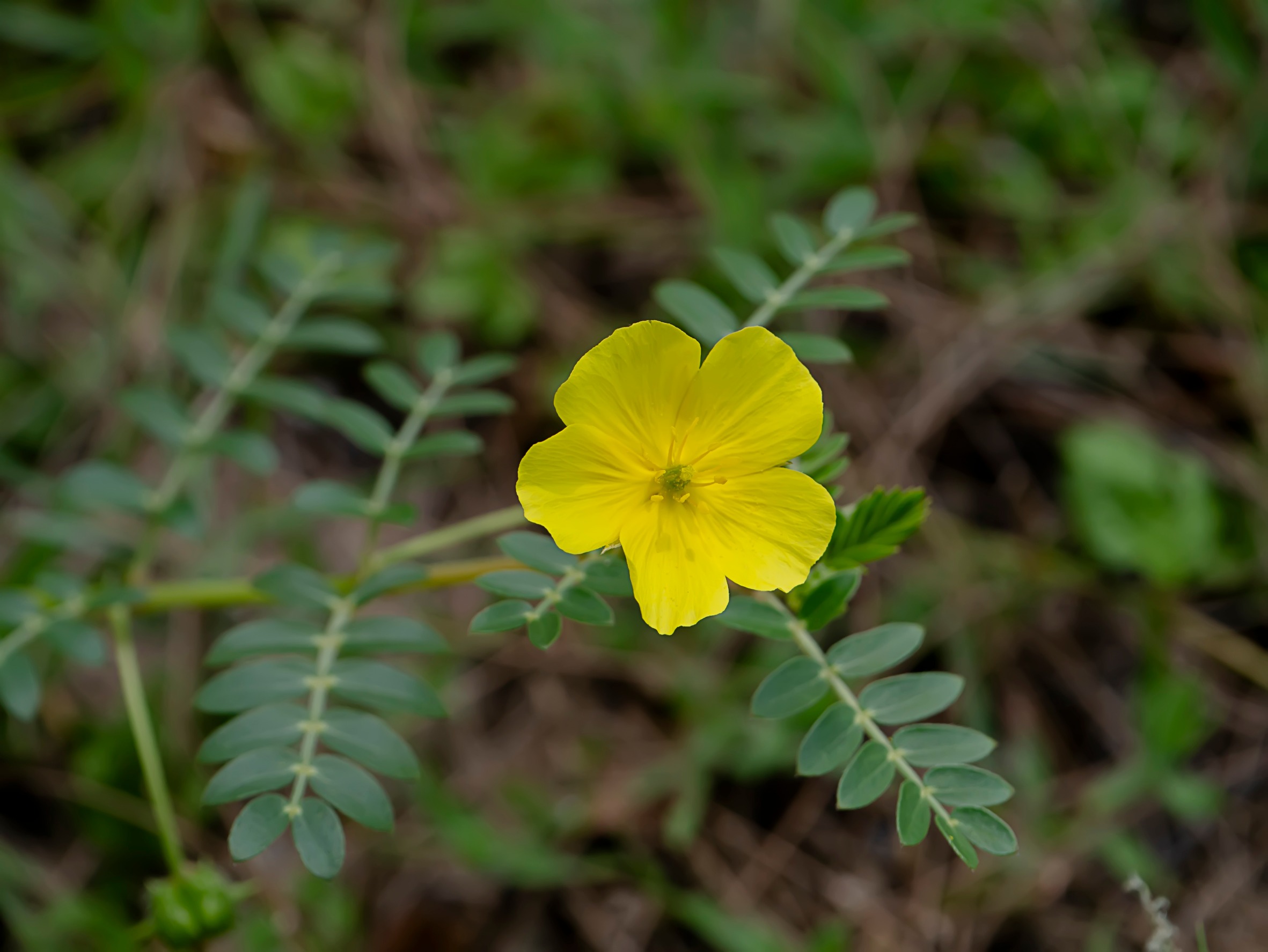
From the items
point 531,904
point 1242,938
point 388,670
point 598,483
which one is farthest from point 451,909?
point 1242,938

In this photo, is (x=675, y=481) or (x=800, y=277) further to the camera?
(x=800, y=277)

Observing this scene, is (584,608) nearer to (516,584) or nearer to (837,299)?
(516,584)

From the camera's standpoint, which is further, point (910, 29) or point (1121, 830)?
point (910, 29)

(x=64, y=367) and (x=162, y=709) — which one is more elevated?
(x=64, y=367)

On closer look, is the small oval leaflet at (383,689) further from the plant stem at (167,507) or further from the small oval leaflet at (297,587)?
the plant stem at (167,507)

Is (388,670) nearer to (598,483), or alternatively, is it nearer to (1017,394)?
(598,483)

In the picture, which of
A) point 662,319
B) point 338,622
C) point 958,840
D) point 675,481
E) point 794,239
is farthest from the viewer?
point 662,319

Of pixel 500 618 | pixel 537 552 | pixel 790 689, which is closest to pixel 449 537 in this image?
pixel 537 552
